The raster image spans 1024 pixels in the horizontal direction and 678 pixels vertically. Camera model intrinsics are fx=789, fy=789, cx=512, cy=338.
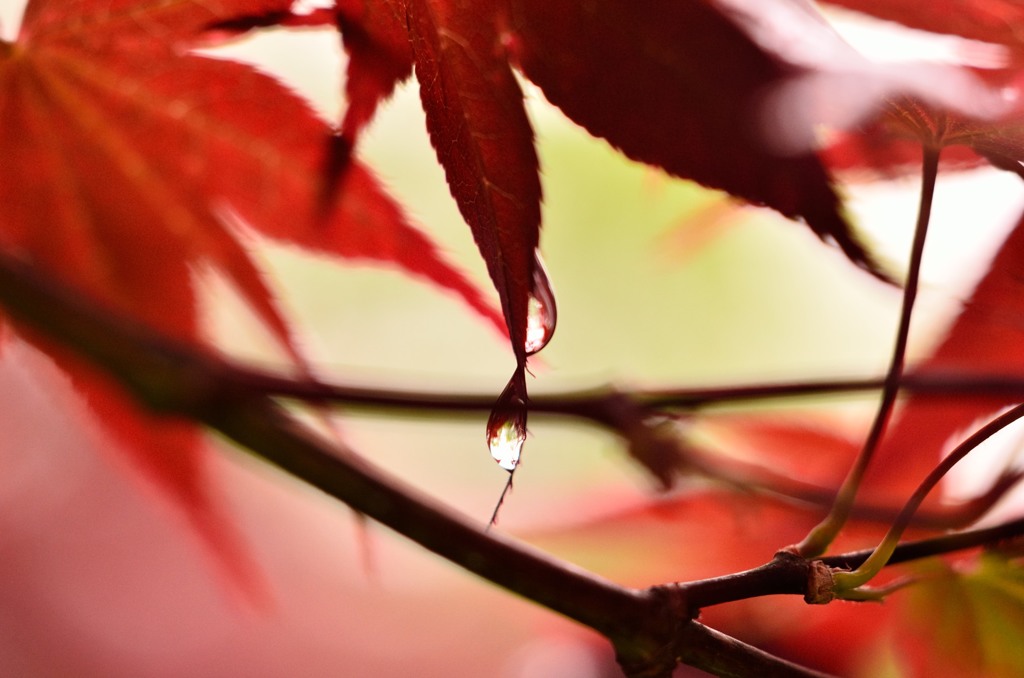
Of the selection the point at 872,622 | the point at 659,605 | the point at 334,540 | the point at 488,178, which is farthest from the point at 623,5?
the point at 334,540

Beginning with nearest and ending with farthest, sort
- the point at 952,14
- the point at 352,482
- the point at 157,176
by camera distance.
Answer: the point at 352,482
the point at 952,14
the point at 157,176

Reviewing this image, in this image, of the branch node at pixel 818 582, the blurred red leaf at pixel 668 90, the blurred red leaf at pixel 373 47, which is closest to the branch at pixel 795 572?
the branch node at pixel 818 582

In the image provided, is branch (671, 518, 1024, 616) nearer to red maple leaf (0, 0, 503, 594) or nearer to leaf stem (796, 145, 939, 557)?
leaf stem (796, 145, 939, 557)

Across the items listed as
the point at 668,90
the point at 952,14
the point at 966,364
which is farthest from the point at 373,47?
the point at 966,364

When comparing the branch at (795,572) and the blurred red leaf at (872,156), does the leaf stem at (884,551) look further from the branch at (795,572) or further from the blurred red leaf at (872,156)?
the blurred red leaf at (872,156)

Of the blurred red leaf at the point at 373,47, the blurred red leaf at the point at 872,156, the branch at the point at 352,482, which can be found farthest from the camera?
the blurred red leaf at the point at 872,156

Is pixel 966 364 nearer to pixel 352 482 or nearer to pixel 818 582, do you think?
pixel 818 582
